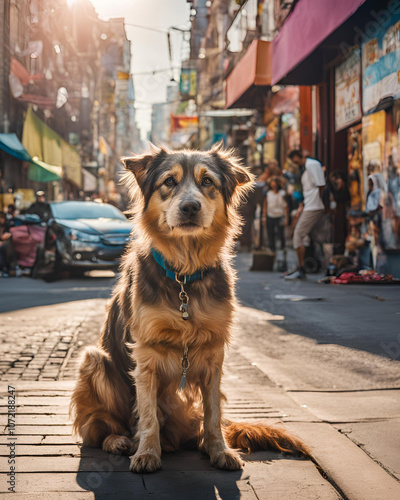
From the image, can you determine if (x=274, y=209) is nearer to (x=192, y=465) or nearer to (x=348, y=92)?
(x=348, y=92)

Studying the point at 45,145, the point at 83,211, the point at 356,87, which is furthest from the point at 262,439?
the point at 45,145

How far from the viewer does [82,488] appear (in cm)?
284

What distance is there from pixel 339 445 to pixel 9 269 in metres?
13.2

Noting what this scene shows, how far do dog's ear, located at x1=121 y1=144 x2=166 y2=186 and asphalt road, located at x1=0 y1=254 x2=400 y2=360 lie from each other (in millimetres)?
2928

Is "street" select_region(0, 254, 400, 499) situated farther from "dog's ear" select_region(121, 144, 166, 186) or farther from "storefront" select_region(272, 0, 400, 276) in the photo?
"storefront" select_region(272, 0, 400, 276)

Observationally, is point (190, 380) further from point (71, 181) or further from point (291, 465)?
point (71, 181)

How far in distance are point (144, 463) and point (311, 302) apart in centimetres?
640

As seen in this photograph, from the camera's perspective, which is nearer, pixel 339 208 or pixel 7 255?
pixel 339 208

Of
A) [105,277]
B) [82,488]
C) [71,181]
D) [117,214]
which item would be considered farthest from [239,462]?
[71,181]

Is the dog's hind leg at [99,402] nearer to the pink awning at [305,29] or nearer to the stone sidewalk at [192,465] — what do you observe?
the stone sidewalk at [192,465]

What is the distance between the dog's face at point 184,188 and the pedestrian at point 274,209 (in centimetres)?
1182

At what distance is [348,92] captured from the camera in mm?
13430

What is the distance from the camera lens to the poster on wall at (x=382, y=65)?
10.2 metres

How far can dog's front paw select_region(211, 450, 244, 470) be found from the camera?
313 cm
